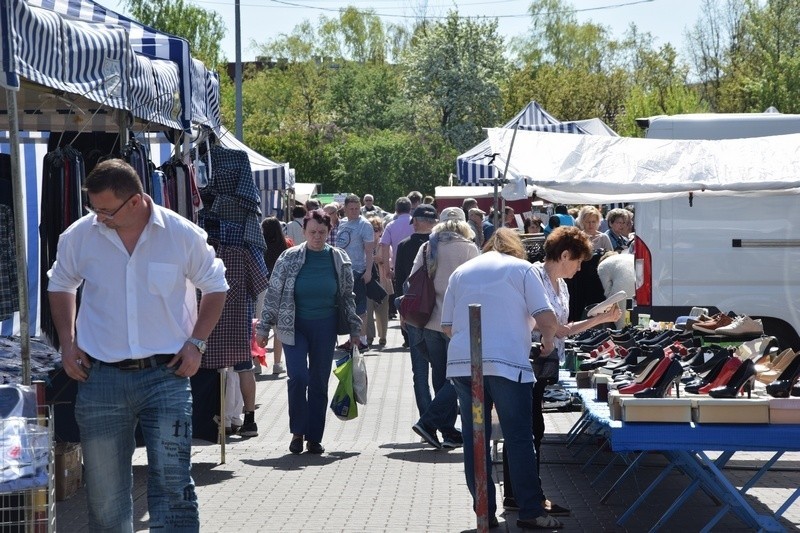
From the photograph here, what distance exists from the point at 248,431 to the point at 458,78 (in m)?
49.1

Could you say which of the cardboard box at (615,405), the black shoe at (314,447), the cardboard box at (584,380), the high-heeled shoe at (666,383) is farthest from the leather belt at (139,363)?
the black shoe at (314,447)

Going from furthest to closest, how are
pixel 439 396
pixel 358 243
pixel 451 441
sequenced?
pixel 358 243
pixel 451 441
pixel 439 396

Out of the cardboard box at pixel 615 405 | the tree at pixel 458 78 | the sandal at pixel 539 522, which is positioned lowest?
the sandal at pixel 539 522

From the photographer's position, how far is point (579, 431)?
33.1ft

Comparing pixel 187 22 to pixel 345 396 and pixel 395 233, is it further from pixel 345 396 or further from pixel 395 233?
pixel 345 396

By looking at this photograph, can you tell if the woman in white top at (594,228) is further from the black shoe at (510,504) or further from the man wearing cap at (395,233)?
the black shoe at (510,504)

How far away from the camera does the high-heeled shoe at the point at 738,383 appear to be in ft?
20.8

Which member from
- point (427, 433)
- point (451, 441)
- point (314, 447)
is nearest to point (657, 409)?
point (427, 433)

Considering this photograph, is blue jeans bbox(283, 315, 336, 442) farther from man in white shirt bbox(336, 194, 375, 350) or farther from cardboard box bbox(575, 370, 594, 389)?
man in white shirt bbox(336, 194, 375, 350)

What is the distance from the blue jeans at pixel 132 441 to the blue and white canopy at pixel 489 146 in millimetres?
5314

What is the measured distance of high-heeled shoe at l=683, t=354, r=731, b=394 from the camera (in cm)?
665

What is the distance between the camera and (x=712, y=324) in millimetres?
9023

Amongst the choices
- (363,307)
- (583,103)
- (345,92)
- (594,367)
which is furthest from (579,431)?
(345,92)

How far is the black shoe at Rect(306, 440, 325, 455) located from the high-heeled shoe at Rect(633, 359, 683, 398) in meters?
4.22
